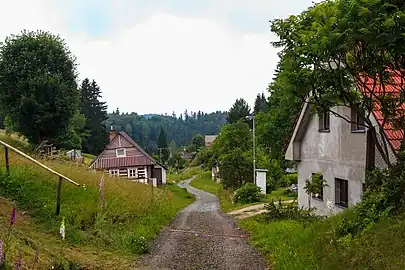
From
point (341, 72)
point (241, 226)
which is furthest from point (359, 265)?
point (241, 226)

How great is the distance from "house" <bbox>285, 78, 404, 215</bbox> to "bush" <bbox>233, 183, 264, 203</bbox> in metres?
9.66

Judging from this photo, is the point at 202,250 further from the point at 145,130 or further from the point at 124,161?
the point at 145,130

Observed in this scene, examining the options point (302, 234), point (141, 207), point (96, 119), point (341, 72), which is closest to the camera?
point (341, 72)

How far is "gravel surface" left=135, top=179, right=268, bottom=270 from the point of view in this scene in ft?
31.8

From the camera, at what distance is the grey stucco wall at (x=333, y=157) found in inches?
557

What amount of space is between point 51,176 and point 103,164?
38.6 m

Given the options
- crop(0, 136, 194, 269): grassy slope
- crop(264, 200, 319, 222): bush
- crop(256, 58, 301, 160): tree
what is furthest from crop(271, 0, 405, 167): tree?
crop(256, 58, 301, 160): tree

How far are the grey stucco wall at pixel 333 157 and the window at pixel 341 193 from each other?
0.17 m

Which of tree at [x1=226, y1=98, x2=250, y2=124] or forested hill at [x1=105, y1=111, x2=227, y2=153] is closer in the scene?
tree at [x1=226, y1=98, x2=250, y2=124]

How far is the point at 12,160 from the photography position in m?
14.5

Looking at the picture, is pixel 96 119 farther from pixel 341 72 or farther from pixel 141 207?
pixel 341 72

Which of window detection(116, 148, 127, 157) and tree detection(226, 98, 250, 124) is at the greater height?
tree detection(226, 98, 250, 124)

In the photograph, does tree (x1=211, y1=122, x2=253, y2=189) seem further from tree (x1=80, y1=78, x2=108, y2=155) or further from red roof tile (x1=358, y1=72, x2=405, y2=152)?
tree (x1=80, y1=78, x2=108, y2=155)

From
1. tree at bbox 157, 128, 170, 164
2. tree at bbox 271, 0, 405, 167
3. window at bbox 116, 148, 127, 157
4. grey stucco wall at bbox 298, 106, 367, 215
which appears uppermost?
tree at bbox 271, 0, 405, 167
